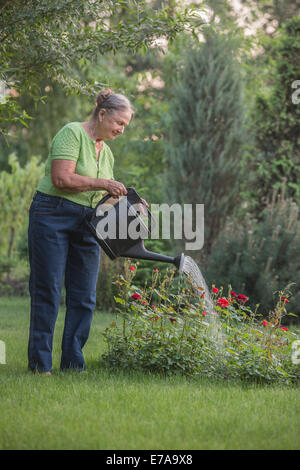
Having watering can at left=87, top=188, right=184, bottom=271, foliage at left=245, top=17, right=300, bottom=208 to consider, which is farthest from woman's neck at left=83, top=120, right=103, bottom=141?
foliage at left=245, top=17, right=300, bottom=208

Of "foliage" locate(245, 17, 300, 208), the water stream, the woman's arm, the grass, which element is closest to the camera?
the grass

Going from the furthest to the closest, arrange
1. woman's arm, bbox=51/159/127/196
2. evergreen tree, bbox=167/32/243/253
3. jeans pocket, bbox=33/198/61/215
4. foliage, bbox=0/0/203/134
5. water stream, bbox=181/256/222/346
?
evergreen tree, bbox=167/32/243/253 < foliage, bbox=0/0/203/134 < water stream, bbox=181/256/222/346 < jeans pocket, bbox=33/198/61/215 < woman's arm, bbox=51/159/127/196

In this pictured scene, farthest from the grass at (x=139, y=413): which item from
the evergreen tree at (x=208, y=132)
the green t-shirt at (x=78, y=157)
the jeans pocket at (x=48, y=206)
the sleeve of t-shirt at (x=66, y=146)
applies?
the evergreen tree at (x=208, y=132)

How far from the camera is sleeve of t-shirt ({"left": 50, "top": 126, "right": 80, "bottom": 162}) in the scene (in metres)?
3.37

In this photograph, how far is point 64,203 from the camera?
347cm

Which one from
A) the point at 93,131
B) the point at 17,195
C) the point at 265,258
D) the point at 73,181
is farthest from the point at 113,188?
the point at 17,195

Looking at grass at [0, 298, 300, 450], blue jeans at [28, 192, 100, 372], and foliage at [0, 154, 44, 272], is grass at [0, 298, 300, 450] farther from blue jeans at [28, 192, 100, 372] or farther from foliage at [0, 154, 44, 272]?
foliage at [0, 154, 44, 272]

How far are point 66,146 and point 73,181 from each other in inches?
8.7

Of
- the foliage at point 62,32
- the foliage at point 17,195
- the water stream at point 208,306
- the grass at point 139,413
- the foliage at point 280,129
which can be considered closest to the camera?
the grass at point 139,413

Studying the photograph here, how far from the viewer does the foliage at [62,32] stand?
425cm

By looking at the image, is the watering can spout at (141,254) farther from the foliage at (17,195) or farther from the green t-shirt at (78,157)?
the foliage at (17,195)

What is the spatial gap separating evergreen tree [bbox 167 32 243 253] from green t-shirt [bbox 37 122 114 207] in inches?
202

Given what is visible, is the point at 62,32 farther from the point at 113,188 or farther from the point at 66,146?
the point at 113,188

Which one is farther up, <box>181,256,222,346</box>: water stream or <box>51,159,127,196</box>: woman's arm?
<box>51,159,127,196</box>: woman's arm
